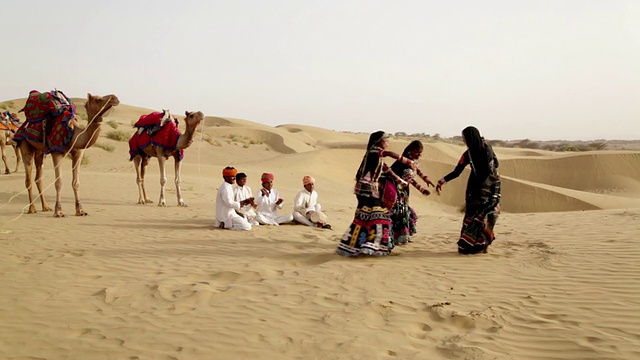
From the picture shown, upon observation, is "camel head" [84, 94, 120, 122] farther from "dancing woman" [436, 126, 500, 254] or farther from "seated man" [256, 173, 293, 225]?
"dancing woman" [436, 126, 500, 254]

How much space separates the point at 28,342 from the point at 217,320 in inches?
60.7

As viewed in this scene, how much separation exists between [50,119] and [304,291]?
23.6 ft

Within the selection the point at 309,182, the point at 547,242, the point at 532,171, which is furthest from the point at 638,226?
the point at 532,171

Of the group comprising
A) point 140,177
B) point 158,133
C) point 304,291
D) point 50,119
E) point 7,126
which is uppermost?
point 50,119

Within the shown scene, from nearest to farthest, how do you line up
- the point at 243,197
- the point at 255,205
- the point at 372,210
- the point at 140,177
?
the point at 372,210 → the point at 255,205 → the point at 243,197 → the point at 140,177

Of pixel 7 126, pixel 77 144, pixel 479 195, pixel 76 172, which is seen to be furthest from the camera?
pixel 7 126

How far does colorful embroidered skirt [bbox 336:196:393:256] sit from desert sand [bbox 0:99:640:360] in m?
0.16

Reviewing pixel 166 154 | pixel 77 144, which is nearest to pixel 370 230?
pixel 77 144

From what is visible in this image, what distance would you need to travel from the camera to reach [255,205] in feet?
28.9

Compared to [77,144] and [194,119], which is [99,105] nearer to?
[77,144]

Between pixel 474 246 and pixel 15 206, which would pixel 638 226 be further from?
pixel 15 206

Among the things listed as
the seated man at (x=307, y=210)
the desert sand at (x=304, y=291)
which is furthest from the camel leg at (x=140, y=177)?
the seated man at (x=307, y=210)

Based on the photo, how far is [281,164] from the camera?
76.9 feet

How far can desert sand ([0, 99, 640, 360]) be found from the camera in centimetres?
409
